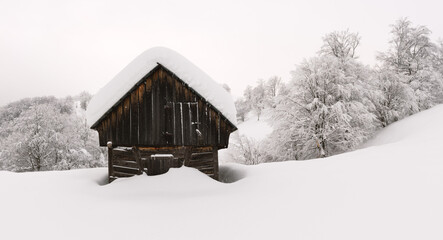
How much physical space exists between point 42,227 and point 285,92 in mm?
19680

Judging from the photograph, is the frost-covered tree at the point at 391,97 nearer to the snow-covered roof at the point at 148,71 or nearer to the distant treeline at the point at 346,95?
the distant treeline at the point at 346,95

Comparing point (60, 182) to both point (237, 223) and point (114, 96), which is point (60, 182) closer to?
point (114, 96)

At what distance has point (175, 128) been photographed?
9.34 meters

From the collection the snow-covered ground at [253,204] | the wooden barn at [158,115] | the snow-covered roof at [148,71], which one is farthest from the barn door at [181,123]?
the snow-covered ground at [253,204]

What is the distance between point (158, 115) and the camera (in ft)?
30.4

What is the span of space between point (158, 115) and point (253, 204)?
514cm

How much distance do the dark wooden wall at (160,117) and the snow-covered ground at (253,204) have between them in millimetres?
1466

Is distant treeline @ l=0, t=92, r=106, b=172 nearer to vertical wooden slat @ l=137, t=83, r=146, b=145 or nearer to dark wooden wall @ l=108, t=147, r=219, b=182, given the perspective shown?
dark wooden wall @ l=108, t=147, r=219, b=182

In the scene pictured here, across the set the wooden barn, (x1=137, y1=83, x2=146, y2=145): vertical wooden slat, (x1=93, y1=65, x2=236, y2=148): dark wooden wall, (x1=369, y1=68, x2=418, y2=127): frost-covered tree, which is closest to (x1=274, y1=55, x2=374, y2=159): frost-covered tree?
(x1=369, y1=68, x2=418, y2=127): frost-covered tree

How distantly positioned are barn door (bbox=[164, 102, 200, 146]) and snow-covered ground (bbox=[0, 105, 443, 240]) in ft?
4.37

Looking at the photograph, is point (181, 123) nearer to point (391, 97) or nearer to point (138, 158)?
point (138, 158)

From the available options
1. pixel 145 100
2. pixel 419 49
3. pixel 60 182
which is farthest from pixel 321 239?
pixel 419 49

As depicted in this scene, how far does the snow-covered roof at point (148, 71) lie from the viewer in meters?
9.05

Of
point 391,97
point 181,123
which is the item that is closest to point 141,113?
point 181,123
